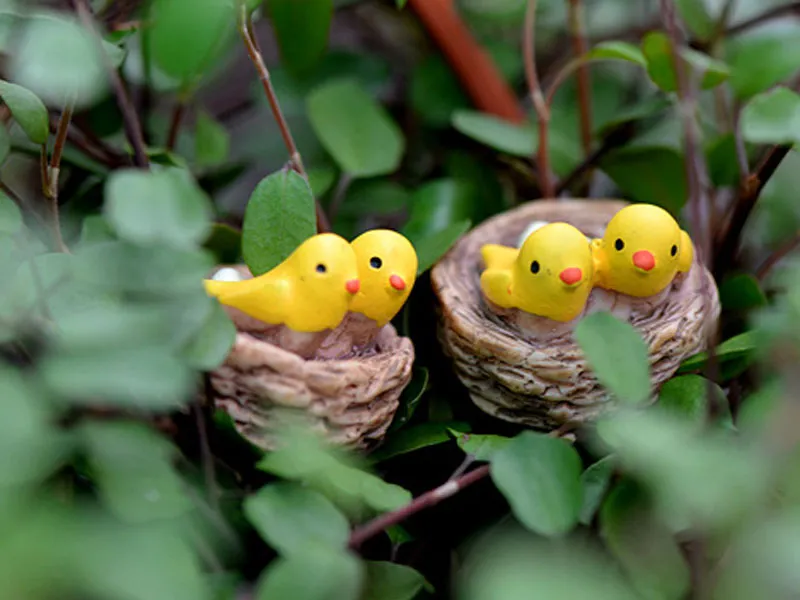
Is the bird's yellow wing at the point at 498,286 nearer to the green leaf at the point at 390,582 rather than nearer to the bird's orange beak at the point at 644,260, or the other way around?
the bird's orange beak at the point at 644,260

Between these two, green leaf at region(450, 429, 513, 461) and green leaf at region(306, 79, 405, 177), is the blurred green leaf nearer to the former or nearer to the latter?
green leaf at region(306, 79, 405, 177)

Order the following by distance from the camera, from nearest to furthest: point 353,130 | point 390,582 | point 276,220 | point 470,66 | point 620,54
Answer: point 390,582 → point 276,220 → point 620,54 → point 353,130 → point 470,66

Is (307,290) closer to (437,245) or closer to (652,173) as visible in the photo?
(437,245)

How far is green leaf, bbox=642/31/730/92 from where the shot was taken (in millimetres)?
667

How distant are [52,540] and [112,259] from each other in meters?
0.14

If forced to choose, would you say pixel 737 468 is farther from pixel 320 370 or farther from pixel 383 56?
pixel 383 56

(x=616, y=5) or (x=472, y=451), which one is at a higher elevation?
(x=616, y=5)

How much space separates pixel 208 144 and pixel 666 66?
399 mm

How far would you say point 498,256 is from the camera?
25.4 inches

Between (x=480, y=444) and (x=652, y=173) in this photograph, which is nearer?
(x=480, y=444)

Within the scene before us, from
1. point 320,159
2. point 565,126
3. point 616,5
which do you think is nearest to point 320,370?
point 320,159

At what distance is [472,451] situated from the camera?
0.51 meters

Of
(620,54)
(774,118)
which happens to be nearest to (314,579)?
(774,118)

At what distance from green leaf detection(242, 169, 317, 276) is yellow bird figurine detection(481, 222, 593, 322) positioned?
0.14 meters
